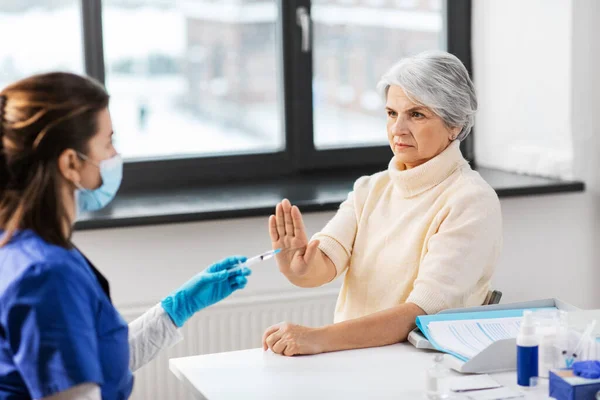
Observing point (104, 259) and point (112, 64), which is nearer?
point (104, 259)

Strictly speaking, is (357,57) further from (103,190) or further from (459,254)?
(103,190)

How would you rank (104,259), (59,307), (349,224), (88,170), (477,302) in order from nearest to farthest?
(59,307) < (88,170) < (477,302) < (349,224) < (104,259)

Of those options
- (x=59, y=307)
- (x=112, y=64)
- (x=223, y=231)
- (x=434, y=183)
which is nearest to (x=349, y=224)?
(x=434, y=183)

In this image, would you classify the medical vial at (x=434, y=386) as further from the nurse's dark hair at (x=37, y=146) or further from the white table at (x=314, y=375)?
the nurse's dark hair at (x=37, y=146)

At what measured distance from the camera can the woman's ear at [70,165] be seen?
1527 mm

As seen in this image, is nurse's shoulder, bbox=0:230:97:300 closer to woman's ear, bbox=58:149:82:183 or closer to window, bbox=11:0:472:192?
woman's ear, bbox=58:149:82:183

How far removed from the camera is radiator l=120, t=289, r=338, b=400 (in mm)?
2916

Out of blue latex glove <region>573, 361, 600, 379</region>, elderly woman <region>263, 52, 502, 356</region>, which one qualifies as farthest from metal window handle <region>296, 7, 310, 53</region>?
blue latex glove <region>573, 361, 600, 379</region>

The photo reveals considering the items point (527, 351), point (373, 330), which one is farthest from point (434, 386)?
point (373, 330)

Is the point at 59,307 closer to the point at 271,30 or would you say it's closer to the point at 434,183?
the point at 434,183

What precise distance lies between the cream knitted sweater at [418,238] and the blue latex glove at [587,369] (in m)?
0.46

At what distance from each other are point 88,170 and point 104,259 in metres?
1.32

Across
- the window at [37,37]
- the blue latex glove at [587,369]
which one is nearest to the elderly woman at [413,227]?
the blue latex glove at [587,369]

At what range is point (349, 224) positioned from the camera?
2338 millimetres
